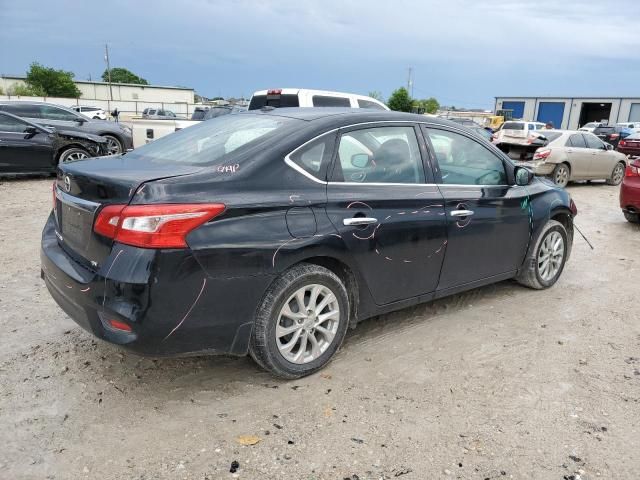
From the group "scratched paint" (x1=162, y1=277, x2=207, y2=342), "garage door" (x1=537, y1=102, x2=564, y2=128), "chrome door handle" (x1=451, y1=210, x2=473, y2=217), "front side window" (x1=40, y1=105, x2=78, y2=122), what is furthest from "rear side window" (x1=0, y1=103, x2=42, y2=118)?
"garage door" (x1=537, y1=102, x2=564, y2=128)

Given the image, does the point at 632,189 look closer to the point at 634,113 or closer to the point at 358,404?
the point at 358,404

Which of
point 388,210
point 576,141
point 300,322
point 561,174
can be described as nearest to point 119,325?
point 300,322

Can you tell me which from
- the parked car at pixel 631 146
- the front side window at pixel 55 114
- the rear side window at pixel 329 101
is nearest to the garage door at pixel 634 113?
the parked car at pixel 631 146

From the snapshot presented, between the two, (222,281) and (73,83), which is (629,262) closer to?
(222,281)

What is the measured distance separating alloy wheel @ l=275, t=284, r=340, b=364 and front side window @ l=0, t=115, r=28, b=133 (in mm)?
9497

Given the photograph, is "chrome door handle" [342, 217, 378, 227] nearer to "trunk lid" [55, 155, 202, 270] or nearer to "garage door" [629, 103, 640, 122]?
"trunk lid" [55, 155, 202, 270]

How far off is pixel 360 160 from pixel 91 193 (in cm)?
166

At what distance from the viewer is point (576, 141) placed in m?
13.1

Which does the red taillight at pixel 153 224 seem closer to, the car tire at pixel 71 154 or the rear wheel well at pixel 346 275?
the rear wheel well at pixel 346 275

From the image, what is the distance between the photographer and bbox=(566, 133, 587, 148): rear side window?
12909mm

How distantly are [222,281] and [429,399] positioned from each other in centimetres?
144

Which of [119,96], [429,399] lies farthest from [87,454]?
[119,96]

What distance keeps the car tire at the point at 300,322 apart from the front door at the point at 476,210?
1054mm

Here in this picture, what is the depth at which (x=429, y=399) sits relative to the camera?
3.22 m
